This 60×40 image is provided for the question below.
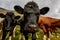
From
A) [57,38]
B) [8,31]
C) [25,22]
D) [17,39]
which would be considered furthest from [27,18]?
[57,38]

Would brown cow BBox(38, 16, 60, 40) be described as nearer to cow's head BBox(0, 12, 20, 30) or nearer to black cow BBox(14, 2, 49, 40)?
cow's head BBox(0, 12, 20, 30)

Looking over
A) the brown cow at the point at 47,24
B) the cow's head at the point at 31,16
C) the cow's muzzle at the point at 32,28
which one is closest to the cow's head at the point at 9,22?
the cow's head at the point at 31,16

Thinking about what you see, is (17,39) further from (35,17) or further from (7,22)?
(35,17)

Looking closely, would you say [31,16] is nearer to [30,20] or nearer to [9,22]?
[30,20]

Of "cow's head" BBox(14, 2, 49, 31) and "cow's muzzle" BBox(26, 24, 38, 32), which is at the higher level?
"cow's head" BBox(14, 2, 49, 31)

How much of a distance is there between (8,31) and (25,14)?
65 centimetres

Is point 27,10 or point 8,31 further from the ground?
point 27,10

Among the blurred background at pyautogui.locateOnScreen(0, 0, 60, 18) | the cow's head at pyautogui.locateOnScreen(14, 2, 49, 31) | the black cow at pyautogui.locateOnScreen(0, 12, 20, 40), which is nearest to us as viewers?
the cow's head at pyautogui.locateOnScreen(14, 2, 49, 31)

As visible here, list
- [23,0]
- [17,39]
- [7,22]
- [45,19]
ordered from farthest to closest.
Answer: [23,0] → [45,19] → [17,39] → [7,22]

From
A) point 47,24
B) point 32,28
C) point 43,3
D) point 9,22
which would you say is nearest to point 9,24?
point 9,22

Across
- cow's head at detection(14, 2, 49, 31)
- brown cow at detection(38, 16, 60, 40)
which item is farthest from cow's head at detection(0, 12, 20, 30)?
brown cow at detection(38, 16, 60, 40)

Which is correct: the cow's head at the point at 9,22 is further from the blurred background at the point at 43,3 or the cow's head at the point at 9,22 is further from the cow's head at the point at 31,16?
the blurred background at the point at 43,3

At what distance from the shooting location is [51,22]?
10.6 metres

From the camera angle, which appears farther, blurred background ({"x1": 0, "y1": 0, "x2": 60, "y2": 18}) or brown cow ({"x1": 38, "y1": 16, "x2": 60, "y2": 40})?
blurred background ({"x1": 0, "y1": 0, "x2": 60, "y2": 18})
